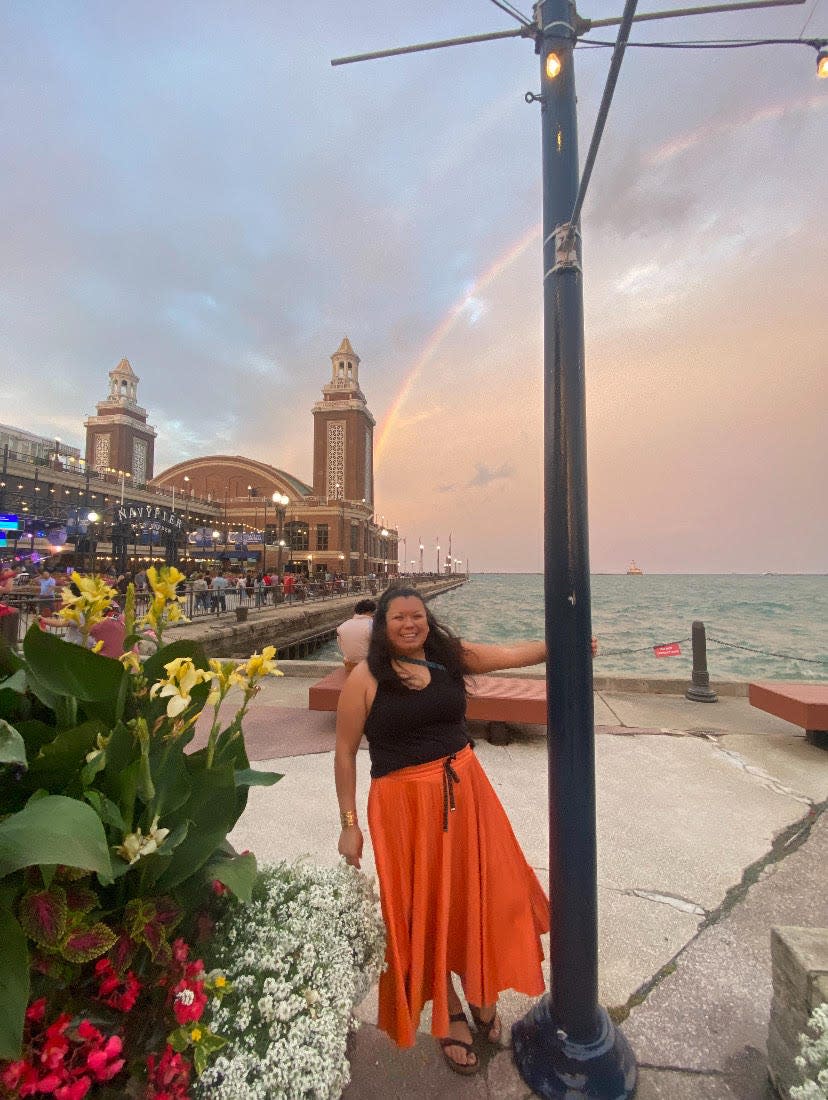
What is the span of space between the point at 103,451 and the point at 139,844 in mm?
110168

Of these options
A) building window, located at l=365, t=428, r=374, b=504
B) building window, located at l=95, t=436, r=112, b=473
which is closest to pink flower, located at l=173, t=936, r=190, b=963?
building window, located at l=365, t=428, r=374, b=504

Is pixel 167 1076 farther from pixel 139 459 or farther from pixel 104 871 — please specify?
pixel 139 459

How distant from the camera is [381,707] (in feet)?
7.14

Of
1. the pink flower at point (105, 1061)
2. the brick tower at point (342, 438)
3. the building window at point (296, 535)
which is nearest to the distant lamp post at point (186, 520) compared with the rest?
the building window at point (296, 535)

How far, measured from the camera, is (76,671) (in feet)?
4.05

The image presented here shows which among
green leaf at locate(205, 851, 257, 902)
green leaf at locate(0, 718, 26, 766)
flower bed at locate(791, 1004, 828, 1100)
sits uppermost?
green leaf at locate(0, 718, 26, 766)

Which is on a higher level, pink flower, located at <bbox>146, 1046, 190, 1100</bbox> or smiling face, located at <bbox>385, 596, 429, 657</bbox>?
smiling face, located at <bbox>385, 596, 429, 657</bbox>

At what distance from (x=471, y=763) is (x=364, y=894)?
27.1 inches

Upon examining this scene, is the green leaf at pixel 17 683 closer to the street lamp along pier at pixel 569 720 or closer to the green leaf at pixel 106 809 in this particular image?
the green leaf at pixel 106 809

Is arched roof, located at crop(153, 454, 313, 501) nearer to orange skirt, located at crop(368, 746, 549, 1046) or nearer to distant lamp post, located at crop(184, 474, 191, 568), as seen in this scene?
distant lamp post, located at crop(184, 474, 191, 568)

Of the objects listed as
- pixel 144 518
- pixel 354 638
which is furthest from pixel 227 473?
pixel 354 638

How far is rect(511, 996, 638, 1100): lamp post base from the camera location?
1858mm

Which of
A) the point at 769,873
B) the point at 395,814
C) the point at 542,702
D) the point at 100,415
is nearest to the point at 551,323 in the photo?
the point at 395,814

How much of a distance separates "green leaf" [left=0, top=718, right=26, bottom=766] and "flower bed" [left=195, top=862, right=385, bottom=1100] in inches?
29.7
